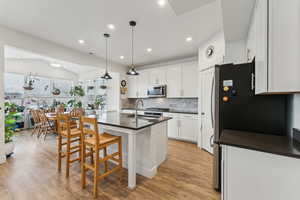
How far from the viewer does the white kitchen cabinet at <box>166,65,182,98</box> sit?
14.0 ft

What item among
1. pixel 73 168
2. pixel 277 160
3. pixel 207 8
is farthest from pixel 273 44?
pixel 73 168

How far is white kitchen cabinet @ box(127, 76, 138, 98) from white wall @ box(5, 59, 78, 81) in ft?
11.4

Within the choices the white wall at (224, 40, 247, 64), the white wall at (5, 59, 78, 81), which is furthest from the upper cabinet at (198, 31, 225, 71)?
the white wall at (5, 59, 78, 81)

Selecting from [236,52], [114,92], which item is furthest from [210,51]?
[114,92]

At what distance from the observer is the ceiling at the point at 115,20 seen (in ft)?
6.36

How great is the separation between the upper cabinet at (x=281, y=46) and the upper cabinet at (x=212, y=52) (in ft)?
6.12

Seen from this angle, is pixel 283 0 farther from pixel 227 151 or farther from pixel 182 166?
pixel 182 166

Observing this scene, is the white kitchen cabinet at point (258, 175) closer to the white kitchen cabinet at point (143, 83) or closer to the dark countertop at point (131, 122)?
the dark countertop at point (131, 122)

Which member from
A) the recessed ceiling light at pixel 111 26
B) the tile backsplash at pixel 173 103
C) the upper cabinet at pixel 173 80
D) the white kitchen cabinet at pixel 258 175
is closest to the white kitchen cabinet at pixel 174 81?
the upper cabinet at pixel 173 80

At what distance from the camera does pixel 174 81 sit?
14.4 ft

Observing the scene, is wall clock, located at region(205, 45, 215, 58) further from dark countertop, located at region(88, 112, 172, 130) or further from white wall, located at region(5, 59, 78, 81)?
white wall, located at region(5, 59, 78, 81)

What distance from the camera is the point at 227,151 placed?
3.67ft

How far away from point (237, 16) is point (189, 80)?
2460 mm

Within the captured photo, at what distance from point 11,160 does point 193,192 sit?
361 cm
